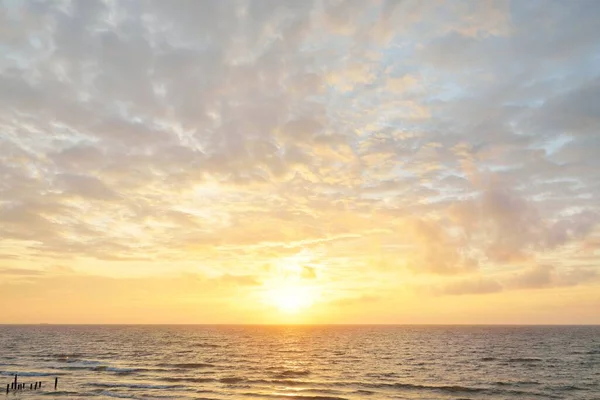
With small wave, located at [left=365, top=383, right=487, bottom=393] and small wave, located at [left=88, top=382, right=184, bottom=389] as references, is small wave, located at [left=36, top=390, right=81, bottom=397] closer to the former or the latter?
small wave, located at [left=88, top=382, right=184, bottom=389]

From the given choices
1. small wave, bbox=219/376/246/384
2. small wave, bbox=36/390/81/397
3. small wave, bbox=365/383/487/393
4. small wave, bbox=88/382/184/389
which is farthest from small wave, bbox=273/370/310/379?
small wave, bbox=36/390/81/397

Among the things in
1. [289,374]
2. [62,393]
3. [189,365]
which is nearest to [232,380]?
[289,374]

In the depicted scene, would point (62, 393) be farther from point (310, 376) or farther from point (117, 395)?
point (310, 376)

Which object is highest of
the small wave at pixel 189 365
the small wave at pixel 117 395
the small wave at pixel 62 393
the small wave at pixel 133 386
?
the small wave at pixel 62 393

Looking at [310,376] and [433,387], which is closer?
[433,387]

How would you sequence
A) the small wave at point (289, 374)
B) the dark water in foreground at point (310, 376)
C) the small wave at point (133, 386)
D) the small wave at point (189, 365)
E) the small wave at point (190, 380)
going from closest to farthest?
1. the dark water in foreground at point (310, 376)
2. the small wave at point (133, 386)
3. the small wave at point (190, 380)
4. the small wave at point (289, 374)
5. the small wave at point (189, 365)

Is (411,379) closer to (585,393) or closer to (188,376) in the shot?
(585,393)

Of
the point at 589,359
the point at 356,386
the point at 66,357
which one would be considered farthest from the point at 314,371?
the point at 589,359

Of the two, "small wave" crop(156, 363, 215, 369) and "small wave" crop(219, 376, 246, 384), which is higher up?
"small wave" crop(219, 376, 246, 384)

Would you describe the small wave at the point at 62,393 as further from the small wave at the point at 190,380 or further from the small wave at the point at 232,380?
the small wave at the point at 232,380

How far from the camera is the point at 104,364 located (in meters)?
80.3

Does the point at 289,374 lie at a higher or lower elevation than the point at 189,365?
lower

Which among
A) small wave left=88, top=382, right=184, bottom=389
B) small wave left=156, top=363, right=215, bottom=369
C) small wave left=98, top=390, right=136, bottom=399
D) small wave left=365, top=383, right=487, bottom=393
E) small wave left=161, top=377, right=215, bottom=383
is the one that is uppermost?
small wave left=98, top=390, right=136, bottom=399

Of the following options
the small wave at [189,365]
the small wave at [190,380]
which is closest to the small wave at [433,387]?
the small wave at [190,380]
